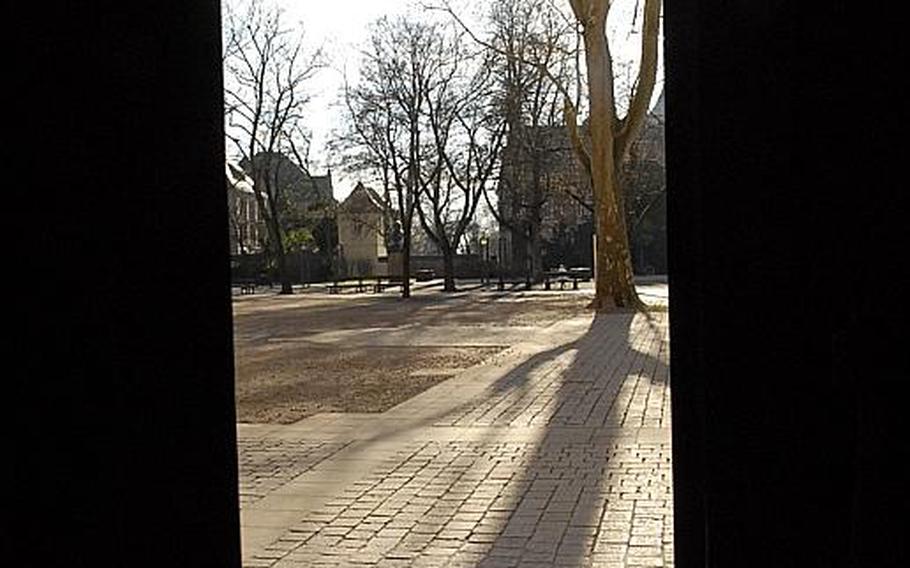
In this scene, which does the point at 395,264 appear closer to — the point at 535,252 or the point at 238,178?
the point at 535,252

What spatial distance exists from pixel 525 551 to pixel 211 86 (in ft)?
12.2

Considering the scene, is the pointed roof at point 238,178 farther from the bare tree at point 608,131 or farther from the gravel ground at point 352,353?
the bare tree at point 608,131

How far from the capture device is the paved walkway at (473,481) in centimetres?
569

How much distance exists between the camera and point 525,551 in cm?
561

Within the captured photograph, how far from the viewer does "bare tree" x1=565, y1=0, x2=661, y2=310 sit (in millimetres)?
24875

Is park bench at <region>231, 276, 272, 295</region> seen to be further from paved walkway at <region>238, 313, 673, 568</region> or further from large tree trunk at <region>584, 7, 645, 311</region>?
paved walkway at <region>238, 313, 673, 568</region>

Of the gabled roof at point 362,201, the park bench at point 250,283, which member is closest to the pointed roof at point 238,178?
the park bench at point 250,283

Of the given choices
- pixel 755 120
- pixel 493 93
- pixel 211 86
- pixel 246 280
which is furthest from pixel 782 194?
pixel 246 280

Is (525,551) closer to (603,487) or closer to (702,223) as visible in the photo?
(603,487)

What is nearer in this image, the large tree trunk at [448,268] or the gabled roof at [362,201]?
the large tree trunk at [448,268]

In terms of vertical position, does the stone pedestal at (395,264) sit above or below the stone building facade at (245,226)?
below

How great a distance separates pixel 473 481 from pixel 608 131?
19.8 meters

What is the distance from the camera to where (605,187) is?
26.4m

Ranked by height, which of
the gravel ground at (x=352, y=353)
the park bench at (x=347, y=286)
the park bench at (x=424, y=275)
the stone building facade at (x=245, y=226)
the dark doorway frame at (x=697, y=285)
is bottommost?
the gravel ground at (x=352, y=353)
